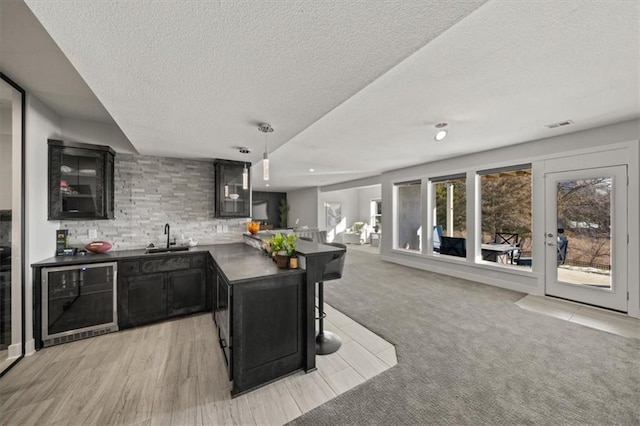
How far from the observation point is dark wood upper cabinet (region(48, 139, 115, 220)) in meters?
2.76

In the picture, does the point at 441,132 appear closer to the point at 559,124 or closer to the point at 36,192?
the point at 559,124

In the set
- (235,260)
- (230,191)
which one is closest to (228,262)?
(235,260)

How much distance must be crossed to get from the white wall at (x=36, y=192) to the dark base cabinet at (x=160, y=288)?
0.71 meters

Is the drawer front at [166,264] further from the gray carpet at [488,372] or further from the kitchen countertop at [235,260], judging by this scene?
the gray carpet at [488,372]

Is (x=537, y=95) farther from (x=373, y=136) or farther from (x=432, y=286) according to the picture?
(x=432, y=286)

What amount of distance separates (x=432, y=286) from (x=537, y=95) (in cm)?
332

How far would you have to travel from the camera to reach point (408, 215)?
6742mm

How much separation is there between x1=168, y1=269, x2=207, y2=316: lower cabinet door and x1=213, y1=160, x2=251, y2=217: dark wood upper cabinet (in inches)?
42.2

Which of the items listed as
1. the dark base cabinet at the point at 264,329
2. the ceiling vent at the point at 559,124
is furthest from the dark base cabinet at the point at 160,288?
the ceiling vent at the point at 559,124

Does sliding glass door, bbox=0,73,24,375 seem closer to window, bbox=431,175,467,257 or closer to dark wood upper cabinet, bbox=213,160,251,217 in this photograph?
dark wood upper cabinet, bbox=213,160,251,217

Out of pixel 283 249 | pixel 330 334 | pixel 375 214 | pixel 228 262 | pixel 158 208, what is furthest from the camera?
pixel 375 214

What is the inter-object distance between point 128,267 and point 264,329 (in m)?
2.11

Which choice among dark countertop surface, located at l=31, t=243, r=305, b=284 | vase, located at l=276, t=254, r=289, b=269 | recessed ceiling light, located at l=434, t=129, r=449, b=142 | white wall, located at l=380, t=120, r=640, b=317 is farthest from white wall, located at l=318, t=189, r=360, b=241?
vase, located at l=276, t=254, r=289, b=269

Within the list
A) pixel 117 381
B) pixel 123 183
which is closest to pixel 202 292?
pixel 117 381
